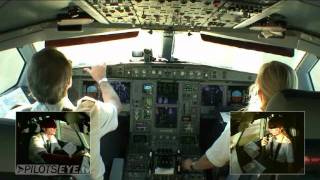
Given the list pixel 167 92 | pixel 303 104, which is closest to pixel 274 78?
pixel 303 104

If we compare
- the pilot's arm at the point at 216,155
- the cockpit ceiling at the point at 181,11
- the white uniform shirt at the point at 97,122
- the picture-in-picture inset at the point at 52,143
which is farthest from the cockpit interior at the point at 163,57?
the picture-in-picture inset at the point at 52,143

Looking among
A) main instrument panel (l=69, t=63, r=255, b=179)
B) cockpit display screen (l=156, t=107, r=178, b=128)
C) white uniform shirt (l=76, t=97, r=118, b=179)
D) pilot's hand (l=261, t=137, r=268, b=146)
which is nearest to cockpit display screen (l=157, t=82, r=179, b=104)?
main instrument panel (l=69, t=63, r=255, b=179)

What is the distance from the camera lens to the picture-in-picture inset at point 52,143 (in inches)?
85.6

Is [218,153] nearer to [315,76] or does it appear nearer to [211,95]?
[211,95]

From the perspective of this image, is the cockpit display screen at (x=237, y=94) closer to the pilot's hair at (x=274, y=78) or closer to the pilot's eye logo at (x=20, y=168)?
the pilot's hair at (x=274, y=78)

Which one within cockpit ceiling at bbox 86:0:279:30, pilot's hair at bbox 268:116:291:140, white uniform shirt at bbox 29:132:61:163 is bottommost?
white uniform shirt at bbox 29:132:61:163

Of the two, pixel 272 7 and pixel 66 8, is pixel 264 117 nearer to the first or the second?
pixel 272 7

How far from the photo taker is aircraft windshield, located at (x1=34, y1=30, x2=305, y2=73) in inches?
256

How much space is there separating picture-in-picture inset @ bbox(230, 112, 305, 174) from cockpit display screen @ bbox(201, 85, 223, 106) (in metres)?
3.88

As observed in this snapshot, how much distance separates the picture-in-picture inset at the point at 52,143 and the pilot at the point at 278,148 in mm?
788

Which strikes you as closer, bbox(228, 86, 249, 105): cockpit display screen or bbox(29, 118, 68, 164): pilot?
bbox(29, 118, 68, 164): pilot

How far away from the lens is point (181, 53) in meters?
7.45

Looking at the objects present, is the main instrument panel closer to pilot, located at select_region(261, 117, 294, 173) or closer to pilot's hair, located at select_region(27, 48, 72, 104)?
pilot's hair, located at select_region(27, 48, 72, 104)

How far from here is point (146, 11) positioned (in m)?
4.02
